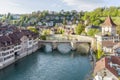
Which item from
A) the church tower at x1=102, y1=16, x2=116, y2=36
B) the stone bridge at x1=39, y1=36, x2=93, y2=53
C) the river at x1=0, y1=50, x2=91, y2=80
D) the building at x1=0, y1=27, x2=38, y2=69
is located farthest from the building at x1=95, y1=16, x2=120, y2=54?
the building at x1=0, y1=27, x2=38, y2=69

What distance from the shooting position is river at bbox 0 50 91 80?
3702 centimetres

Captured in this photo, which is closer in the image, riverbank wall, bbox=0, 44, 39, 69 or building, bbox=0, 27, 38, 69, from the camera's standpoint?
building, bbox=0, 27, 38, 69

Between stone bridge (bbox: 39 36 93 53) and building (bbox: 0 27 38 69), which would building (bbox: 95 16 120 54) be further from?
building (bbox: 0 27 38 69)

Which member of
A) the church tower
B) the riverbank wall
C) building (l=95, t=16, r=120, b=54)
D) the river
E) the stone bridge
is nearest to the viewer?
the river

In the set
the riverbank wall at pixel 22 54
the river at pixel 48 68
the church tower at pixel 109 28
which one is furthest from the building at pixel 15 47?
the church tower at pixel 109 28

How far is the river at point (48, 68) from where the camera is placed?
1457 inches

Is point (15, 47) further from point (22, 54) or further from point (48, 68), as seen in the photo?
point (48, 68)

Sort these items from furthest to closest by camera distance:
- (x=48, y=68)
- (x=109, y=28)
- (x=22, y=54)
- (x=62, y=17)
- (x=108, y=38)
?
(x=62, y=17), (x=109, y=28), (x=108, y=38), (x=22, y=54), (x=48, y=68)

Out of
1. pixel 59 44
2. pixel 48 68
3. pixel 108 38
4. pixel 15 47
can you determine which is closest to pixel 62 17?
pixel 59 44

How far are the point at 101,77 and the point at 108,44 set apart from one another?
2100 centimetres

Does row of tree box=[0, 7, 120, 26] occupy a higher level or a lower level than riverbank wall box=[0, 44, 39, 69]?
higher

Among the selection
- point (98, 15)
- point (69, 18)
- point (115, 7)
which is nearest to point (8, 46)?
point (98, 15)

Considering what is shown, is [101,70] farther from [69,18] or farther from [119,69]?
[69,18]

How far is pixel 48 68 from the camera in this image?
4225 cm
